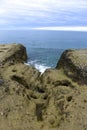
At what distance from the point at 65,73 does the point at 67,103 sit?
264 inches

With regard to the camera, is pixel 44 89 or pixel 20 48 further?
pixel 20 48

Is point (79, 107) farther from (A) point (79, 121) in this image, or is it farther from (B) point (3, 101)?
(B) point (3, 101)

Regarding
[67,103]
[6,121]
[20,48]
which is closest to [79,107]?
[67,103]

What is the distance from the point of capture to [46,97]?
862 inches

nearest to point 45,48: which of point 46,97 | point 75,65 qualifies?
point 75,65

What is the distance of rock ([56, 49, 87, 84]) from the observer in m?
23.7

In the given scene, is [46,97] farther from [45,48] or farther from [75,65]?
[45,48]

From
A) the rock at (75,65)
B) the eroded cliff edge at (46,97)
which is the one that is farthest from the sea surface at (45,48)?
the eroded cliff edge at (46,97)

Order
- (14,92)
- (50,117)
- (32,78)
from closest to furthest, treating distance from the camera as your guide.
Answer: (50,117) < (14,92) < (32,78)

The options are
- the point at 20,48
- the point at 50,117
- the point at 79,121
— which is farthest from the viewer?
the point at 20,48

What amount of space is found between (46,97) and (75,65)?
445 centimetres

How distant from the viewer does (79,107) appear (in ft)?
61.1

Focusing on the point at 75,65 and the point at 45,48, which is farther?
the point at 45,48

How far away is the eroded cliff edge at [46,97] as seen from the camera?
1767 cm
